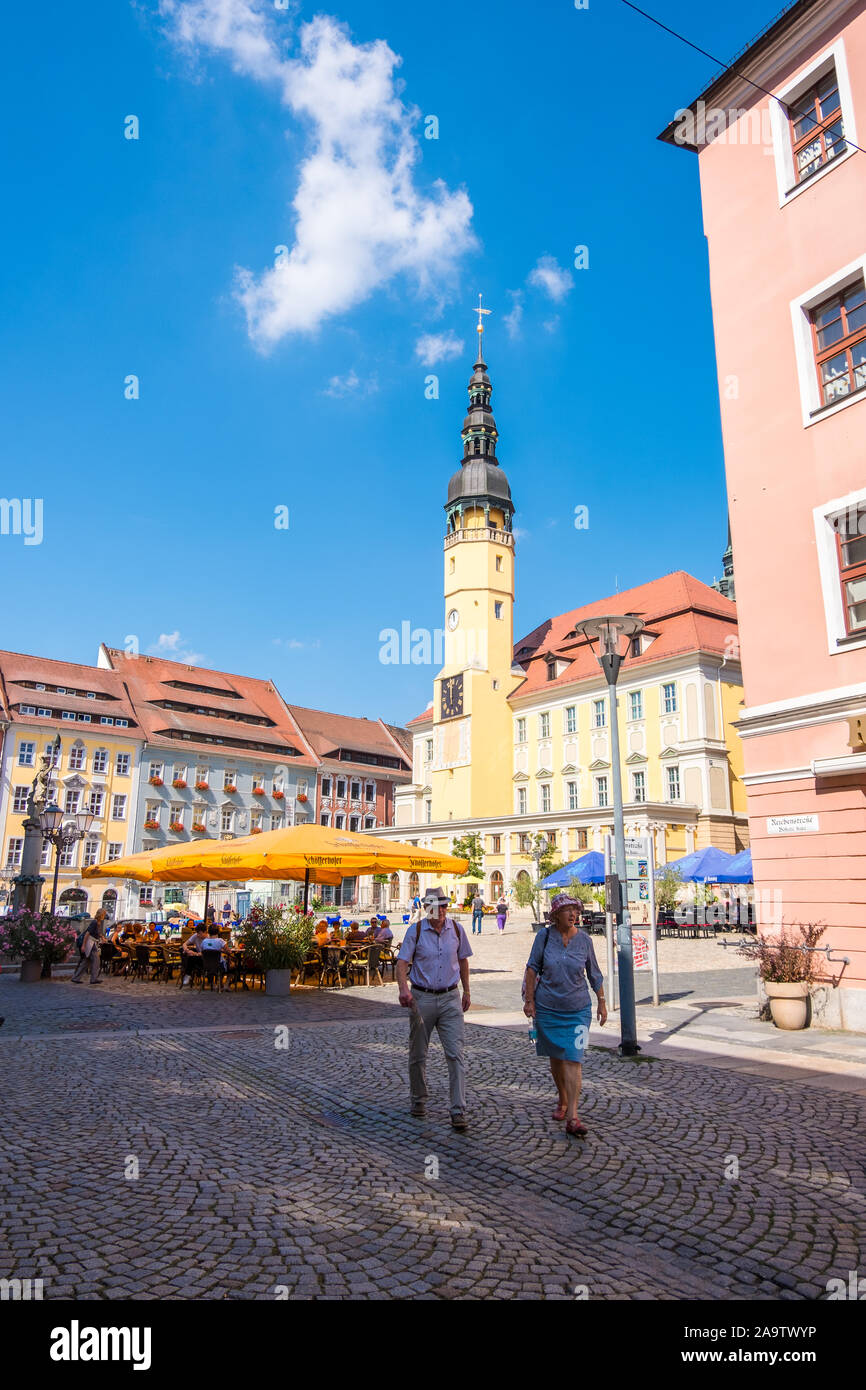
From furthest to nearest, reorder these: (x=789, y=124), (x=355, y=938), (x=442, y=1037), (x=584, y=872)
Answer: (x=584, y=872) < (x=355, y=938) < (x=789, y=124) < (x=442, y=1037)

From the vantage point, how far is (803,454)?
13.5 meters

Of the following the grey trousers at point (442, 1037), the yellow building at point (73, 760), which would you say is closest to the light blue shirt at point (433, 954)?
the grey trousers at point (442, 1037)

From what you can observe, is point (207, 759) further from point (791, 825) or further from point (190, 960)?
point (791, 825)

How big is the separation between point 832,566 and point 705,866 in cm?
1852

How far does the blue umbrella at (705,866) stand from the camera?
1122 inches

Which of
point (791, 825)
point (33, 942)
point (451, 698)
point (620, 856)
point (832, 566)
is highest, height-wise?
point (451, 698)

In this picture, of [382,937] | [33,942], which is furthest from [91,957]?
[382,937]

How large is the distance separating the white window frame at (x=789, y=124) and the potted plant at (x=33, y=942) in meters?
20.2

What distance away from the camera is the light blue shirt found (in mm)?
7180

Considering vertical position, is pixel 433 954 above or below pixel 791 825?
below
